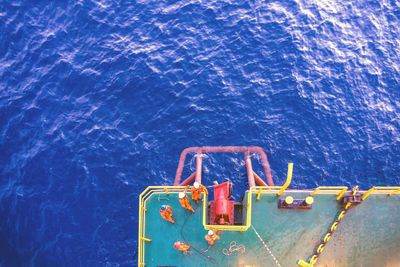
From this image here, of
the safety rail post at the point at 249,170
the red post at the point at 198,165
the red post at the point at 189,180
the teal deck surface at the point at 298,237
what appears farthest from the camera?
the red post at the point at 189,180

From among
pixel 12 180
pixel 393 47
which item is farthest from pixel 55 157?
pixel 393 47

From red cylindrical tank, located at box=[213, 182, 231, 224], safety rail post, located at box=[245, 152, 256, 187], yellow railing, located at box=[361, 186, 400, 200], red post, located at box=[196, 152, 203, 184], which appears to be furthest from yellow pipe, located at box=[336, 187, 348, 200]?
red post, located at box=[196, 152, 203, 184]

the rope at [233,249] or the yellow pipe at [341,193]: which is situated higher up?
the yellow pipe at [341,193]

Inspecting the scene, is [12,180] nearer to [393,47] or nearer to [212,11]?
[212,11]

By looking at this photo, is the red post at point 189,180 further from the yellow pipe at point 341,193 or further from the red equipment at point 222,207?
the yellow pipe at point 341,193

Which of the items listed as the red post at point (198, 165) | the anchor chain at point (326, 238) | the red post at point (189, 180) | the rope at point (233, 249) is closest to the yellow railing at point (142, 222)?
the red post at point (198, 165)

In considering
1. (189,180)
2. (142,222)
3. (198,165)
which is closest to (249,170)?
(198,165)

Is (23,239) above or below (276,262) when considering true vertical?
above
